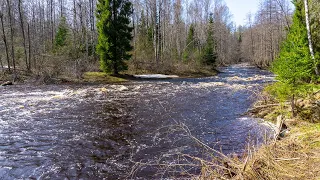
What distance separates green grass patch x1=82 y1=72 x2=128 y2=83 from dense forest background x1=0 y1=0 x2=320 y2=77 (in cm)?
108

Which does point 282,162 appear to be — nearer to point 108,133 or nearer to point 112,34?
point 108,133

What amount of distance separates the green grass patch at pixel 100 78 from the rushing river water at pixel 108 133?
1012 centimetres

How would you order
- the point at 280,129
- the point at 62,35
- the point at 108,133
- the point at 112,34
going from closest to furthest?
the point at 280,129 → the point at 108,133 → the point at 112,34 → the point at 62,35

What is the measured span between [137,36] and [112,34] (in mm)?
17122

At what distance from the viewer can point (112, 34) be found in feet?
91.6

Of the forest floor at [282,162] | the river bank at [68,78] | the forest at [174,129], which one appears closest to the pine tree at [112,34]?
the river bank at [68,78]

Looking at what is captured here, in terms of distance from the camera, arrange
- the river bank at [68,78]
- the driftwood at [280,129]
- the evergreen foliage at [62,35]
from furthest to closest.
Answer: the evergreen foliage at [62,35] → the river bank at [68,78] → the driftwood at [280,129]

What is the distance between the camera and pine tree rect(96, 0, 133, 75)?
27594mm

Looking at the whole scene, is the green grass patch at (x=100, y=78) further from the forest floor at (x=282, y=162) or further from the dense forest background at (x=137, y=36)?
the forest floor at (x=282, y=162)

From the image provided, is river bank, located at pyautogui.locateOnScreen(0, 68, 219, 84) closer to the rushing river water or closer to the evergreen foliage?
the rushing river water

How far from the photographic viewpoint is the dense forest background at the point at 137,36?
92.5 ft

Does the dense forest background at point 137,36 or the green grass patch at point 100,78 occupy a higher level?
the dense forest background at point 137,36

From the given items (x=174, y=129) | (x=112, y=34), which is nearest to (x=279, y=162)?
(x=174, y=129)

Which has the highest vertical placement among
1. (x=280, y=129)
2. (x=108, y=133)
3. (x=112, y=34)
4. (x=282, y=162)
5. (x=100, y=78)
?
(x=112, y=34)
